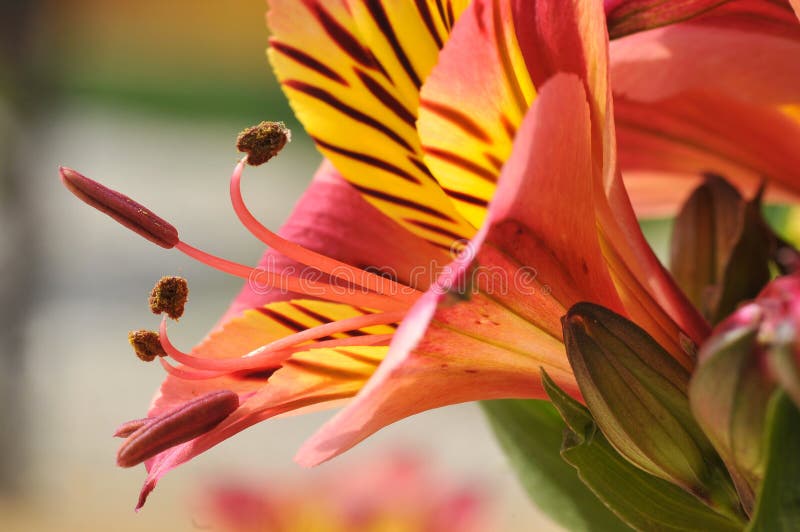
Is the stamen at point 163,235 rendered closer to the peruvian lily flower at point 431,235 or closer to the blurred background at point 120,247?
the peruvian lily flower at point 431,235

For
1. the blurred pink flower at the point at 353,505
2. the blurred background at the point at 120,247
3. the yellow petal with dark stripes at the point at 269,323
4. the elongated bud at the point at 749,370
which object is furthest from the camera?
the blurred background at the point at 120,247

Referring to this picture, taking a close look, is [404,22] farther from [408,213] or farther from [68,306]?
[68,306]

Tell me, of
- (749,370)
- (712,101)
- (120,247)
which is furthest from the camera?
(120,247)

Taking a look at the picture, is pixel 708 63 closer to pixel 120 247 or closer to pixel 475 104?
pixel 475 104

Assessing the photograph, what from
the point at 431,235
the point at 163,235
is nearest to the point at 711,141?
the point at 431,235

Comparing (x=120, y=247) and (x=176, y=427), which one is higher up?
(x=176, y=427)

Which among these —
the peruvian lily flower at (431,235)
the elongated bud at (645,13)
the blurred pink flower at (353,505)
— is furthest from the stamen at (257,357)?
the blurred pink flower at (353,505)

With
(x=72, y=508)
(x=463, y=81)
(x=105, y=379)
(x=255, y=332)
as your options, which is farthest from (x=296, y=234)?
(x=105, y=379)
